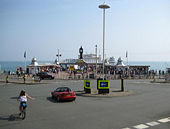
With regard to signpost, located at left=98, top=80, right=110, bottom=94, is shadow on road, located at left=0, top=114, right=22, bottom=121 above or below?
below

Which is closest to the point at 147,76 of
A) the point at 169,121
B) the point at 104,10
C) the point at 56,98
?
the point at 104,10

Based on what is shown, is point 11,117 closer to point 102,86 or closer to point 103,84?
point 102,86

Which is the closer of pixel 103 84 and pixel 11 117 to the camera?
pixel 11 117

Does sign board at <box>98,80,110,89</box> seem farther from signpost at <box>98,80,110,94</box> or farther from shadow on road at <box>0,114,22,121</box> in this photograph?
shadow on road at <box>0,114,22,121</box>

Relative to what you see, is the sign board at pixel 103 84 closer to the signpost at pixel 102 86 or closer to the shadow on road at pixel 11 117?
the signpost at pixel 102 86

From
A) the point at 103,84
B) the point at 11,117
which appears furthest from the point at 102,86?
the point at 11,117

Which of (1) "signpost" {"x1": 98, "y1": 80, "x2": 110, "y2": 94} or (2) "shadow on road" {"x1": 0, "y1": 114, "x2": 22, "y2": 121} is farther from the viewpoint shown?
(1) "signpost" {"x1": 98, "y1": 80, "x2": 110, "y2": 94}

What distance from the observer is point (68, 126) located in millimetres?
8766

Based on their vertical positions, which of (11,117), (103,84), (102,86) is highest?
(103,84)

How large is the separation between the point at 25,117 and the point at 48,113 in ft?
4.60

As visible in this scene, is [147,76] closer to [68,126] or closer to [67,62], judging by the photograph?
[67,62]

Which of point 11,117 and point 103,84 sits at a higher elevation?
point 103,84

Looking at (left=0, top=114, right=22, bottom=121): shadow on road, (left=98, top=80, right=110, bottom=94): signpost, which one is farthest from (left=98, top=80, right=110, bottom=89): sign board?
(left=0, top=114, right=22, bottom=121): shadow on road

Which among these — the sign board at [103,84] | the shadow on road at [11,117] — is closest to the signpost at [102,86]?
the sign board at [103,84]
